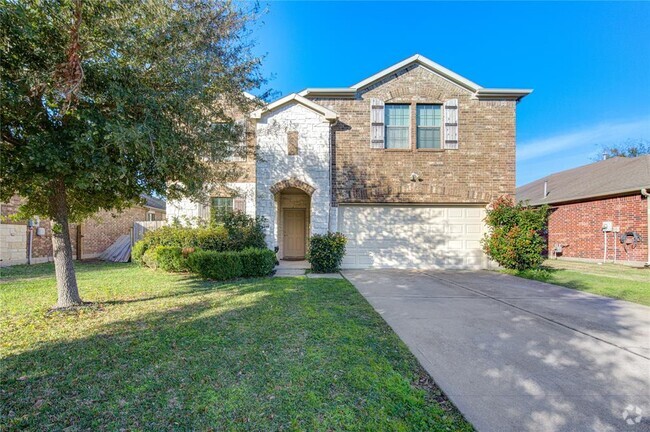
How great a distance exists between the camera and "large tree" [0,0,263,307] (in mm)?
3797

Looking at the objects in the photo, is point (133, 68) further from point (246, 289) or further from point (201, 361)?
point (246, 289)

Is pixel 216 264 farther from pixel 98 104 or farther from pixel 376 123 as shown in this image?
pixel 376 123

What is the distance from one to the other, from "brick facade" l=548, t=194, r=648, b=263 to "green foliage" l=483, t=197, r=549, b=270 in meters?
5.13

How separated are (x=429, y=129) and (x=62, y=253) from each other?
10.6 meters

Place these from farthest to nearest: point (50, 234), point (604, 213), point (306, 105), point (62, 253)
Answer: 1. point (604, 213)
2. point (50, 234)
3. point (306, 105)
4. point (62, 253)

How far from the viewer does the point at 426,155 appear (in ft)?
34.3

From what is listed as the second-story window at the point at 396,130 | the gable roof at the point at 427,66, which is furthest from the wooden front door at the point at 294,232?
the gable roof at the point at 427,66

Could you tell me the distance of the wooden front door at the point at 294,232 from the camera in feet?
43.0

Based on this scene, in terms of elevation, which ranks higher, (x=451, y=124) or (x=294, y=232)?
(x=451, y=124)

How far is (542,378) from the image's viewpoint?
2938mm

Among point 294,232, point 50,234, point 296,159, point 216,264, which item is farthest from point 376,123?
point 50,234

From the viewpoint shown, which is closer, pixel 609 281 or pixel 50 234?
pixel 609 281

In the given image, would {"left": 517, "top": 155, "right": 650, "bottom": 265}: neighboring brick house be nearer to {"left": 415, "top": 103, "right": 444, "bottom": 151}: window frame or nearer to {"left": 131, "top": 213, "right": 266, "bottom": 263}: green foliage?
{"left": 415, "top": 103, "right": 444, "bottom": 151}: window frame

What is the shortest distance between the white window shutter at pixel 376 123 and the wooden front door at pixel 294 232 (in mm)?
4546
